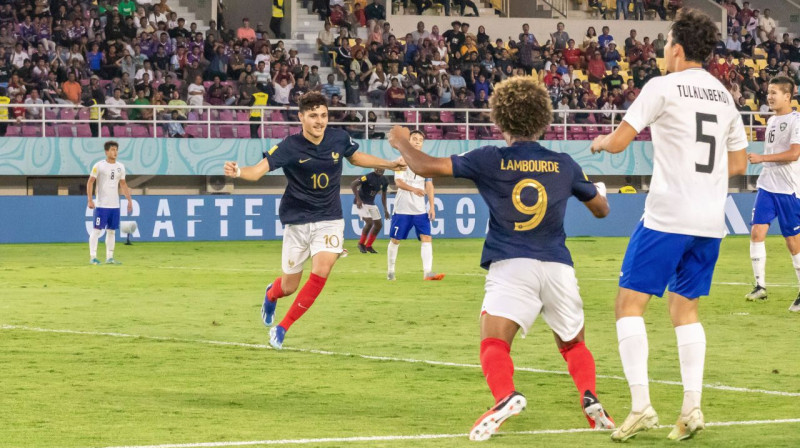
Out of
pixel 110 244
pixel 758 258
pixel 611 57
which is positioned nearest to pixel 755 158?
pixel 758 258

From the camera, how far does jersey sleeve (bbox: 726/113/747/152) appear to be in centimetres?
695

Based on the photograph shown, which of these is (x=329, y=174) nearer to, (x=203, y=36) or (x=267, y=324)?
(x=267, y=324)

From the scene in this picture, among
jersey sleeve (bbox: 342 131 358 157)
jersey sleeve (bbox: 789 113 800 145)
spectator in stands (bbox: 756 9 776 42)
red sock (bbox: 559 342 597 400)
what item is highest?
spectator in stands (bbox: 756 9 776 42)

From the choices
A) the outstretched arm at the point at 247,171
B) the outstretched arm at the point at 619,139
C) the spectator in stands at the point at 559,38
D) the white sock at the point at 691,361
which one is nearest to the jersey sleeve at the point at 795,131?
the outstretched arm at the point at 247,171

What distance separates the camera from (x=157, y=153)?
3141 centimetres

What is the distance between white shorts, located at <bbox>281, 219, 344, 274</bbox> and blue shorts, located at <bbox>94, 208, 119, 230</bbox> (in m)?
12.2

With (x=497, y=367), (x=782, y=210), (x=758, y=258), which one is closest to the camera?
(x=497, y=367)

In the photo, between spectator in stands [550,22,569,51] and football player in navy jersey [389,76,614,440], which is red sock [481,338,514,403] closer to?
football player in navy jersey [389,76,614,440]

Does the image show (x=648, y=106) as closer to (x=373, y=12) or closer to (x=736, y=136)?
(x=736, y=136)

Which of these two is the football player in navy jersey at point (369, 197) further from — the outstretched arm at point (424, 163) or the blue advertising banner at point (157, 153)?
the outstretched arm at point (424, 163)

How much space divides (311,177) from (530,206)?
472 centimetres

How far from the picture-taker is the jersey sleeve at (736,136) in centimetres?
695

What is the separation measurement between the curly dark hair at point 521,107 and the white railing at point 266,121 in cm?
2349

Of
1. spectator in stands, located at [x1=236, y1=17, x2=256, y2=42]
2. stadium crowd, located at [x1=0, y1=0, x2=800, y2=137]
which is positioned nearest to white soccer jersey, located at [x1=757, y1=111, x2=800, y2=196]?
stadium crowd, located at [x1=0, y1=0, x2=800, y2=137]
